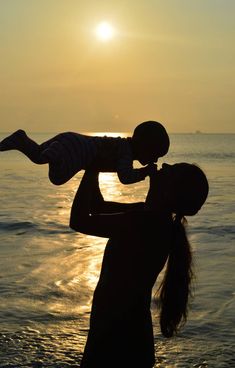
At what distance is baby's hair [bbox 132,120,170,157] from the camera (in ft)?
9.75

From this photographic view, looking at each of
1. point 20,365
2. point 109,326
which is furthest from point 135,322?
point 20,365

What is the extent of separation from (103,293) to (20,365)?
11.5 feet

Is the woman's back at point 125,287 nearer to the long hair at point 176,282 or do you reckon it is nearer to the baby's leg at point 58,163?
the long hair at point 176,282

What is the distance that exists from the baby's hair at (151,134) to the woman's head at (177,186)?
116 mm

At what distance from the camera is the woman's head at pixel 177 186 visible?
116 inches

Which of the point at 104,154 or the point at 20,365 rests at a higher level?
the point at 104,154

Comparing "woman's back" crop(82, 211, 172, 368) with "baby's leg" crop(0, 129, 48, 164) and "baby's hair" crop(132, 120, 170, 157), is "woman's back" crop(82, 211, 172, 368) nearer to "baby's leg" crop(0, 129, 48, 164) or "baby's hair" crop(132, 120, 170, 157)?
"baby's hair" crop(132, 120, 170, 157)

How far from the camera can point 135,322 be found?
120 inches

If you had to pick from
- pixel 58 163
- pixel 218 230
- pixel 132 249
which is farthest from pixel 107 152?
pixel 218 230

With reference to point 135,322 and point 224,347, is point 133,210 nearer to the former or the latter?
point 135,322

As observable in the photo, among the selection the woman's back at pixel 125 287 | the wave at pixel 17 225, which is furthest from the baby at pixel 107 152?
the wave at pixel 17 225

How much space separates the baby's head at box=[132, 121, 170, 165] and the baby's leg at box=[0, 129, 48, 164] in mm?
554

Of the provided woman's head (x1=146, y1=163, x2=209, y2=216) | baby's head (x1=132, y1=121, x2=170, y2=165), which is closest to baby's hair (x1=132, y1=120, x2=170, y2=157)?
baby's head (x1=132, y1=121, x2=170, y2=165)

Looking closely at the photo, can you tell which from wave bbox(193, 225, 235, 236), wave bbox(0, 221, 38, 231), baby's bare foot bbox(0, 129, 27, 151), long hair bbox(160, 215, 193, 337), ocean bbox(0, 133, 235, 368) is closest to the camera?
long hair bbox(160, 215, 193, 337)
